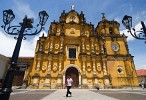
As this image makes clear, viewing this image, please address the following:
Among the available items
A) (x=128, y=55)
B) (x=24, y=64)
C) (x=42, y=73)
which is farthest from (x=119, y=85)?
(x=24, y=64)

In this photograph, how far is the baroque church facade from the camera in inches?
789

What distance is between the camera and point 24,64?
71.2 ft

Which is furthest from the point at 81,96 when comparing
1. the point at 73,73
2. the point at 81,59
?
the point at 81,59

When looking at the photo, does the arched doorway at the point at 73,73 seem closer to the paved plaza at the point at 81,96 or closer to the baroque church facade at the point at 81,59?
the baroque church facade at the point at 81,59

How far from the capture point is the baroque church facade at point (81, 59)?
789 inches

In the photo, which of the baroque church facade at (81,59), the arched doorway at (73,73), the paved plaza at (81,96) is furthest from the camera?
the arched doorway at (73,73)

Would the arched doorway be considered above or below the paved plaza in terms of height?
above

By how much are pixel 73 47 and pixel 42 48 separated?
5452 mm

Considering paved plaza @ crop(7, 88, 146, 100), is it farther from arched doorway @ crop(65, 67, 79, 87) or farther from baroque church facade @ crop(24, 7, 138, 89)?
arched doorway @ crop(65, 67, 79, 87)

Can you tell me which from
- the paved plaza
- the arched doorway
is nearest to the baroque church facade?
the arched doorway

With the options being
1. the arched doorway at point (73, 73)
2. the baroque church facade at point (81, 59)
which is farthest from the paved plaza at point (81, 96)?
the arched doorway at point (73, 73)

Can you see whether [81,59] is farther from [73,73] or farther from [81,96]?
[81,96]

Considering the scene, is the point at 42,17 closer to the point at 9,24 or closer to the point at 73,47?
the point at 9,24

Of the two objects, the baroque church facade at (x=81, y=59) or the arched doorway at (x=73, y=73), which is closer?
the baroque church facade at (x=81, y=59)
